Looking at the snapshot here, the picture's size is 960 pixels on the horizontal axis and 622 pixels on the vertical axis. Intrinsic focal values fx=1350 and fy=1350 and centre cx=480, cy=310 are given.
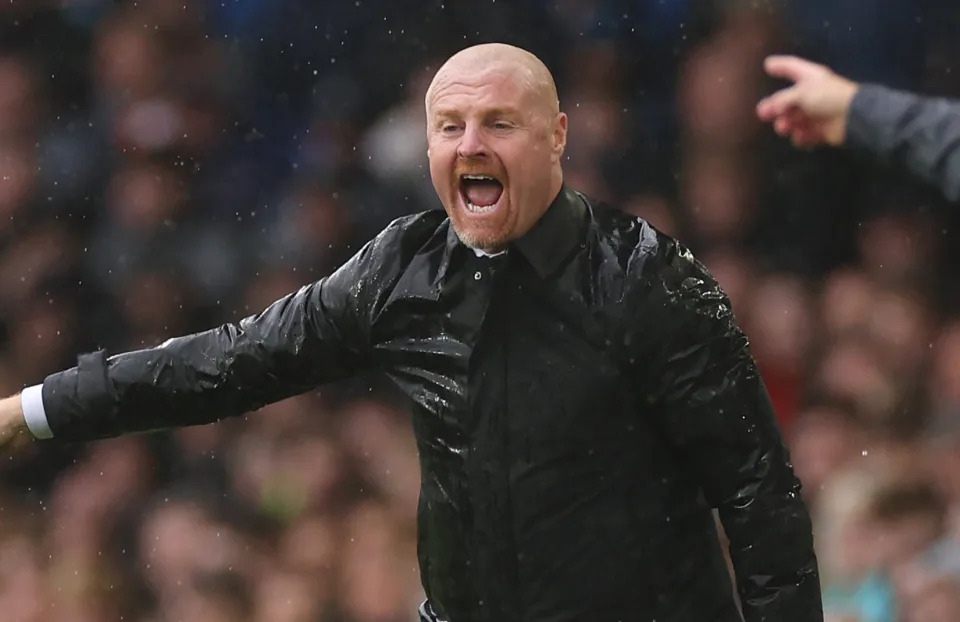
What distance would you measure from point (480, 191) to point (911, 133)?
377mm

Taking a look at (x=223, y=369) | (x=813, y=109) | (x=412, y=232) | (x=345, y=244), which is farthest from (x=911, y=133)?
(x=345, y=244)

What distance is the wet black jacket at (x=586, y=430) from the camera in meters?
1.13

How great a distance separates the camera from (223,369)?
1.27 metres

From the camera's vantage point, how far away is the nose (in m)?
1.15

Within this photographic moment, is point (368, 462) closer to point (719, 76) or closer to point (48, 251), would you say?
point (48, 251)

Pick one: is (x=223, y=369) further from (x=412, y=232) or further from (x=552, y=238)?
(x=552, y=238)

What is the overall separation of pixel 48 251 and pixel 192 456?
39cm

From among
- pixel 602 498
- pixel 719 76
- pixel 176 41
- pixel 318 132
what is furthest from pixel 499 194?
pixel 176 41

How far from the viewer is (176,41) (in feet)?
6.75

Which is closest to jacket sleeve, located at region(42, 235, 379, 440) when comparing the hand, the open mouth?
the open mouth

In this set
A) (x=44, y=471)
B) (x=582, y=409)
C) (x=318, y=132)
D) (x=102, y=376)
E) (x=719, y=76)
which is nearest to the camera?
(x=582, y=409)

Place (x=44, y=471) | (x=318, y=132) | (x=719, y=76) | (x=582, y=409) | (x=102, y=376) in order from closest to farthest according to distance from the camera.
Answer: (x=582, y=409), (x=102, y=376), (x=719, y=76), (x=318, y=132), (x=44, y=471)

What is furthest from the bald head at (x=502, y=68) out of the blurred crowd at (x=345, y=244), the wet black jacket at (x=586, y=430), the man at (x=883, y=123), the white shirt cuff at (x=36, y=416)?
the blurred crowd at (x=345, y=244)

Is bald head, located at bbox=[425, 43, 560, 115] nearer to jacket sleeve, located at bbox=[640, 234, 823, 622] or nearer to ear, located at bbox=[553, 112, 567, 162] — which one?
ear, located at bbox=[553, 112, 567, 162]
